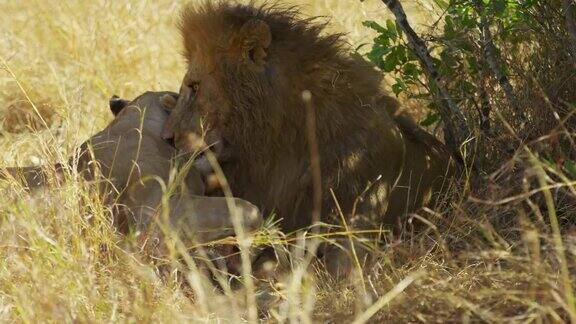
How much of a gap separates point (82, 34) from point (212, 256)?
3592mm

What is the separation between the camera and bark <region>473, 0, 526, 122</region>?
472 cm

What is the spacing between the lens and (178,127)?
15.4 feet

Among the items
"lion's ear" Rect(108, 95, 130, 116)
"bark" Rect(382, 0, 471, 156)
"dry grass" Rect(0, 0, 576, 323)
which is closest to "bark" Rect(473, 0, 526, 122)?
"bark" Rect(382, 0, 471, 156)

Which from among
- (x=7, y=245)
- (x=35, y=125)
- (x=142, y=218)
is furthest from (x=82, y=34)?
(x=7, y=245)

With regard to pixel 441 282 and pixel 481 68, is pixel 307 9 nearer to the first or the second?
pixel 481 68

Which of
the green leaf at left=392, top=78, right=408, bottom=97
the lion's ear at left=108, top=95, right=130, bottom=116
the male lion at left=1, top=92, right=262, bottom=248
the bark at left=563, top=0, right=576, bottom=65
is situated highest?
the bark at left=563, top=0, right=576, bottom=65

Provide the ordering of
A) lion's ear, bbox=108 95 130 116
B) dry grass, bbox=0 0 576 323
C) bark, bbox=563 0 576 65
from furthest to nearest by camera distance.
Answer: lion's ear, bbox=108 95 130 116, bark, bbox=563 0 576 65, dry grass, bbox=0 0 576 323

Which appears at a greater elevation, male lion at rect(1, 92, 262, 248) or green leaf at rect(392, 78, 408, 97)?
green leaf at rect(392, 78, 408, 97)

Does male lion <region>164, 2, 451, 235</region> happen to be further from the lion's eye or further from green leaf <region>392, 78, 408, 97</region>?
green leaf <region>392, 78, 408, 97</region>

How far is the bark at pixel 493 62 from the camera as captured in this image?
4.72 meters

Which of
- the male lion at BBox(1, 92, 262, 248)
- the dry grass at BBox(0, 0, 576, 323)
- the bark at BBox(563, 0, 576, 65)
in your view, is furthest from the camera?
the bark at BBox(563, 0, 576, 65)

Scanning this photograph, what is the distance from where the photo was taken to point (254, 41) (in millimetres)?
4555

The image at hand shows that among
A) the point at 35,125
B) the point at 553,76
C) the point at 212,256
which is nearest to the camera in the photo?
the point at 212,256

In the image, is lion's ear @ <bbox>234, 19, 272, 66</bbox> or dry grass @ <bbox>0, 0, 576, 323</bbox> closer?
dry grass @ <bbox>0, 0, 576, 323</bbox>
